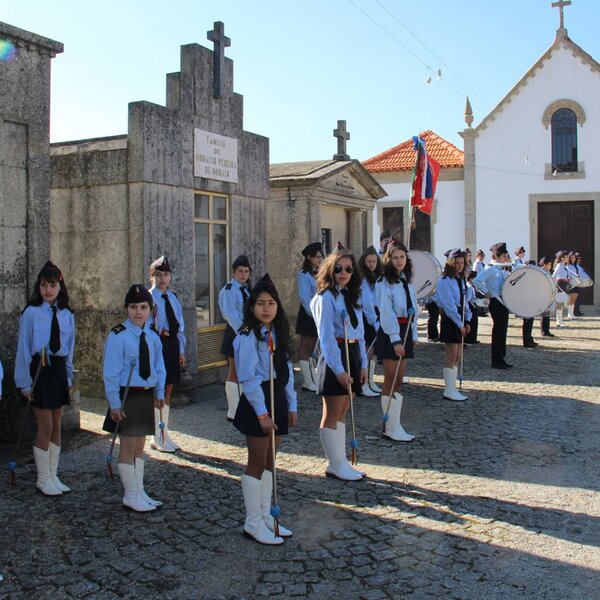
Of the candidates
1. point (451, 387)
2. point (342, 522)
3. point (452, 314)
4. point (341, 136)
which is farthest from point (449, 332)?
point (341, 136)

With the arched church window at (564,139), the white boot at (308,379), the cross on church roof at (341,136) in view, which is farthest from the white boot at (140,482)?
the arched church window at (564,139)

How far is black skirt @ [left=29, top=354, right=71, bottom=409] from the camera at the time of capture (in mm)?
5445

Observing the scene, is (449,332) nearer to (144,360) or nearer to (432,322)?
(144,360)

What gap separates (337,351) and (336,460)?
86cm

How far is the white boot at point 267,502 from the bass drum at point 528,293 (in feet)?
26.8

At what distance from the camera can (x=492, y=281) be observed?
11.7 metres

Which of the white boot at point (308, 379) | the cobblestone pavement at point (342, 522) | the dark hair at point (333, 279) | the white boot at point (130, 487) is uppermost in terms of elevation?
the dark hair at point (333, 279)

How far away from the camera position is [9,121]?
6.82 metres

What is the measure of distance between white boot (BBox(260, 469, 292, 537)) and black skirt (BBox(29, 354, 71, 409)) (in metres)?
1.85

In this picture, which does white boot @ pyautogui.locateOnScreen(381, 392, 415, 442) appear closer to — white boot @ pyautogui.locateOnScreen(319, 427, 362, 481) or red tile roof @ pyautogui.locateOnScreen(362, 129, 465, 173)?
white boot @ pyautogui.locateOnScreen(319, 427, 362, 481)

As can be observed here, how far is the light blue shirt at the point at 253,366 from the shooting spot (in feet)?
14.6

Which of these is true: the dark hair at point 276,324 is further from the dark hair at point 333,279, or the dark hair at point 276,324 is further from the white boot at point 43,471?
the white boot at point 43,471

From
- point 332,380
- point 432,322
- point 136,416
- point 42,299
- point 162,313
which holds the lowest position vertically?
point 136,416

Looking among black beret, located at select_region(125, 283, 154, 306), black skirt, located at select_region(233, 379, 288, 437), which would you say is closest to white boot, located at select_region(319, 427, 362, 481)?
black skirt, located at select_region(233, 379, 288, 437)
